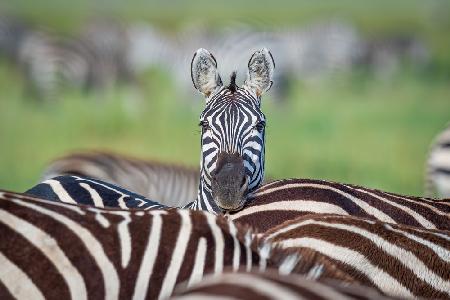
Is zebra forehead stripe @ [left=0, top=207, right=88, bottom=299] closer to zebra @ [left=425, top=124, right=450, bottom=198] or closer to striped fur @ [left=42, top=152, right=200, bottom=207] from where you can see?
striped fur @ [left=42, top=152, right=200, bottom=207]

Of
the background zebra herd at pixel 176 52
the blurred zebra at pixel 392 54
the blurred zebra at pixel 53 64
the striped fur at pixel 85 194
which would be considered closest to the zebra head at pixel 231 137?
the striped fur at pixel 85 194

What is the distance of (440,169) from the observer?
364 inches

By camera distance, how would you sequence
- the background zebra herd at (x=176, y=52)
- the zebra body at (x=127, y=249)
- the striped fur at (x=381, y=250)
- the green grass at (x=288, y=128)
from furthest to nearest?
the background zebra herd at (x=176, y=52) < the green grass at (x=288, y=128) < the striped fur at (x=381, y=250) < the zebra body at (x=127, y=249)

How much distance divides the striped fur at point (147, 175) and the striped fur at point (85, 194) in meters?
4.02

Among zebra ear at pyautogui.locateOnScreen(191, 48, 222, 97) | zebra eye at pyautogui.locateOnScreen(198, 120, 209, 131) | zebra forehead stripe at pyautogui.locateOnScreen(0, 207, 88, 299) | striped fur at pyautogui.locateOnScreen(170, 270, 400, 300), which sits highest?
zebra ear at pyautogui.locateOnScreen(191, 48, 222, 97)

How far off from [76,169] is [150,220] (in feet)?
17.8

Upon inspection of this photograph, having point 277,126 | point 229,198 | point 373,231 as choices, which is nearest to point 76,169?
point 229,198

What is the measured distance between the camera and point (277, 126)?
58.4 feet

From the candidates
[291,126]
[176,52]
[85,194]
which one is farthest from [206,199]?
[176,52]

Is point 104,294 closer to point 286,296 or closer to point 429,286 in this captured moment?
point 286,296

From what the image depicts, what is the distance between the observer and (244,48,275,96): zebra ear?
19.4ft

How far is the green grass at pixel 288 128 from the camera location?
1413 cm

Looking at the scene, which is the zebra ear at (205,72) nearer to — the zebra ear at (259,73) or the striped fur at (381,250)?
the zebra ear at (259,73)

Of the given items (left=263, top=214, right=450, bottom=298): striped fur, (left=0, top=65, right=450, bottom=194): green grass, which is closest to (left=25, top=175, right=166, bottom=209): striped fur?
(left=263, top=214, right=450, bottom=298): striped fur
